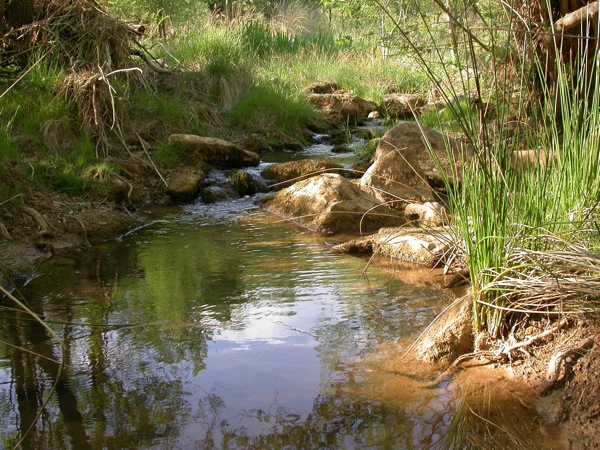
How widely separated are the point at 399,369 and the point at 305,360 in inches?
16.0

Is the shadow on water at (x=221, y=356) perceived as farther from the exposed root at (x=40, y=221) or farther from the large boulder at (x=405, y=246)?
the exposed root at (x=40, y=221)

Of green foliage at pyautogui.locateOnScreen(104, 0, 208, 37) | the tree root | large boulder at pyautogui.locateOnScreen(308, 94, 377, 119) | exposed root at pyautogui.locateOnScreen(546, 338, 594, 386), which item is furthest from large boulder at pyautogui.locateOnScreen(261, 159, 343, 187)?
green foliage at pyautogui.locateOnScreen(104, 0, 208, 37)

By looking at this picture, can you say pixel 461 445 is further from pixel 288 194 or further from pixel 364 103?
pixel 364 103

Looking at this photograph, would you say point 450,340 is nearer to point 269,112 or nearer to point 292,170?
point 292,170

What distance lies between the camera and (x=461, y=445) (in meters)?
2.25

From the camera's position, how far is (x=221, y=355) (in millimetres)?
2990

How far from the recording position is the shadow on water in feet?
7.76

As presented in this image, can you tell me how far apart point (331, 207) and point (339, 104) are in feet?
20.6

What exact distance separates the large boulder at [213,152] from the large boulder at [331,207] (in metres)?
1.65

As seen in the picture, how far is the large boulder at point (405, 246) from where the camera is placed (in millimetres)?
4379

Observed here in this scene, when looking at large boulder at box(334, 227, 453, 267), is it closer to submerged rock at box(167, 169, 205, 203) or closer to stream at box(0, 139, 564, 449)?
stream at box(0, 139, 564, 449)

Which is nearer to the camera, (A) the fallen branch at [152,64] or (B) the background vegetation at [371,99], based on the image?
(B) the background vegetation at [371,99]

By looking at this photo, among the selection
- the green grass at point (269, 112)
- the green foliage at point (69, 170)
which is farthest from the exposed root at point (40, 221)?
the green grass at point (269, 112)

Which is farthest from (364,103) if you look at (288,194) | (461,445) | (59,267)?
(461,445)
